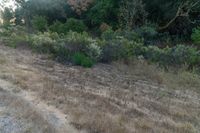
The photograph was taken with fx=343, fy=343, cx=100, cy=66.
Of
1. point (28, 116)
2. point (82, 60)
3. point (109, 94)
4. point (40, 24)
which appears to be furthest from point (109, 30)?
point (28, 116)

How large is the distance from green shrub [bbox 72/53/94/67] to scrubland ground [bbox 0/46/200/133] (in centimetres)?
30

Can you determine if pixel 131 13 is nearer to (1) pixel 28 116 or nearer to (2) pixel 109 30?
(2) pixel 109 30

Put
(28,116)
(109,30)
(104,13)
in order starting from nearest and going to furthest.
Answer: (28,116) < (109,30) < (104,13)

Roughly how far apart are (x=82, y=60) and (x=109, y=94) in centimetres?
343

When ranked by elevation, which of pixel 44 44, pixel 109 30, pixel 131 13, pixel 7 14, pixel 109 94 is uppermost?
pixel 131 13

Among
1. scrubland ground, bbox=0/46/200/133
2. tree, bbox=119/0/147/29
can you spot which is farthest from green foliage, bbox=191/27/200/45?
scrubland ground, bbox=0/46/200/133

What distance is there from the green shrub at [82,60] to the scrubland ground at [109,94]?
30cm

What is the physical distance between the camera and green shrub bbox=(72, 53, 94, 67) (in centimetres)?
1011

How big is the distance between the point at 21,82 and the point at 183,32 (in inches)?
540

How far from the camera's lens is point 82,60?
10.2m

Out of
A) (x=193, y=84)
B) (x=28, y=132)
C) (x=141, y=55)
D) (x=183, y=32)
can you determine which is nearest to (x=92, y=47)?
(x=141, y=55)

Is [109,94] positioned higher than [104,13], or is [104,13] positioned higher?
[104,13]

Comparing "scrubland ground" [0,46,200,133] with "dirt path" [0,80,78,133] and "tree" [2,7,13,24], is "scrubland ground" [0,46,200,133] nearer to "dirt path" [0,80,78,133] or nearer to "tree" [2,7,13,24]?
"dirt path" [0,80,78,133]

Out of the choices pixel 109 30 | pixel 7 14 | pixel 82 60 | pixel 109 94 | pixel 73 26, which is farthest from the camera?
pixel 7 14
